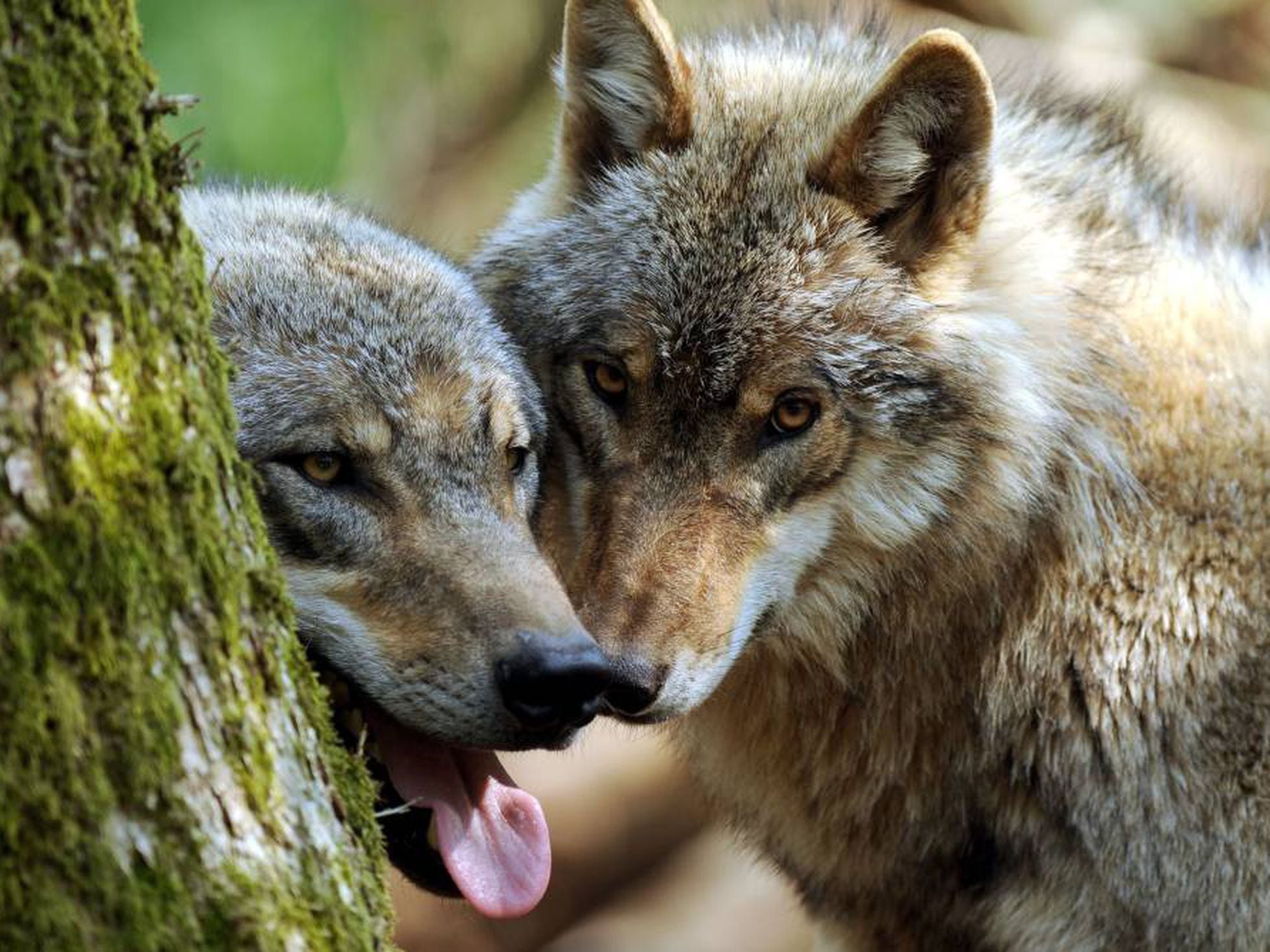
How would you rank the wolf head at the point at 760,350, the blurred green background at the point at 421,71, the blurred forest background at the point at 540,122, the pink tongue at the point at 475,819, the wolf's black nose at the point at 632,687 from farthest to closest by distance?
the blurred green background at the point at 421,71, the blurred forest background at the point at 540,122, the wolf head at the point at 760,350, the wolf's black nose at the point at 632,687, the pink tongue at the point at 475,819

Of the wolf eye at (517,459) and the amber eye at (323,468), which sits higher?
the amber eye at (323,468)

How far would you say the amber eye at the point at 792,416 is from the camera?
4.41 metres

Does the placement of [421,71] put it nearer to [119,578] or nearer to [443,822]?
[443,822]

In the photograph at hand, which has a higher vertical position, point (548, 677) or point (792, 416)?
point (792, 416)

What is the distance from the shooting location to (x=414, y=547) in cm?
392

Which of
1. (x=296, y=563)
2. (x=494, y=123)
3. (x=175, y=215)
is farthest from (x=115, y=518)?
(x=494, y=123)

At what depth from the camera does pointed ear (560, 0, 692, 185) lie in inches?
186

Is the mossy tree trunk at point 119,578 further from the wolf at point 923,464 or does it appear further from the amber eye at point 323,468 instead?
the wolf at point 923,464

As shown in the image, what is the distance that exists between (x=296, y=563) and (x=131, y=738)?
61.3 inches

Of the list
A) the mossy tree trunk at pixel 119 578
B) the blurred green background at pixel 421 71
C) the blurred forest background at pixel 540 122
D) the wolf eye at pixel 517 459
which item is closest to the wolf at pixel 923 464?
the wolf eye at pixel 517 459

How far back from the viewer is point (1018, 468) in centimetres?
466

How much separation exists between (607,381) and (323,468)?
36.7 inches

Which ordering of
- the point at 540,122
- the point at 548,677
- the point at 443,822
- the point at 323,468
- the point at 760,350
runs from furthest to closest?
1. the point at 540,122
2. the point at 760,350
3. the point at 323,468
4. the point at 443,822
5. the point at 548,677

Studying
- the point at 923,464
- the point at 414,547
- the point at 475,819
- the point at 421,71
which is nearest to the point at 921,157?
the point at 923,464
